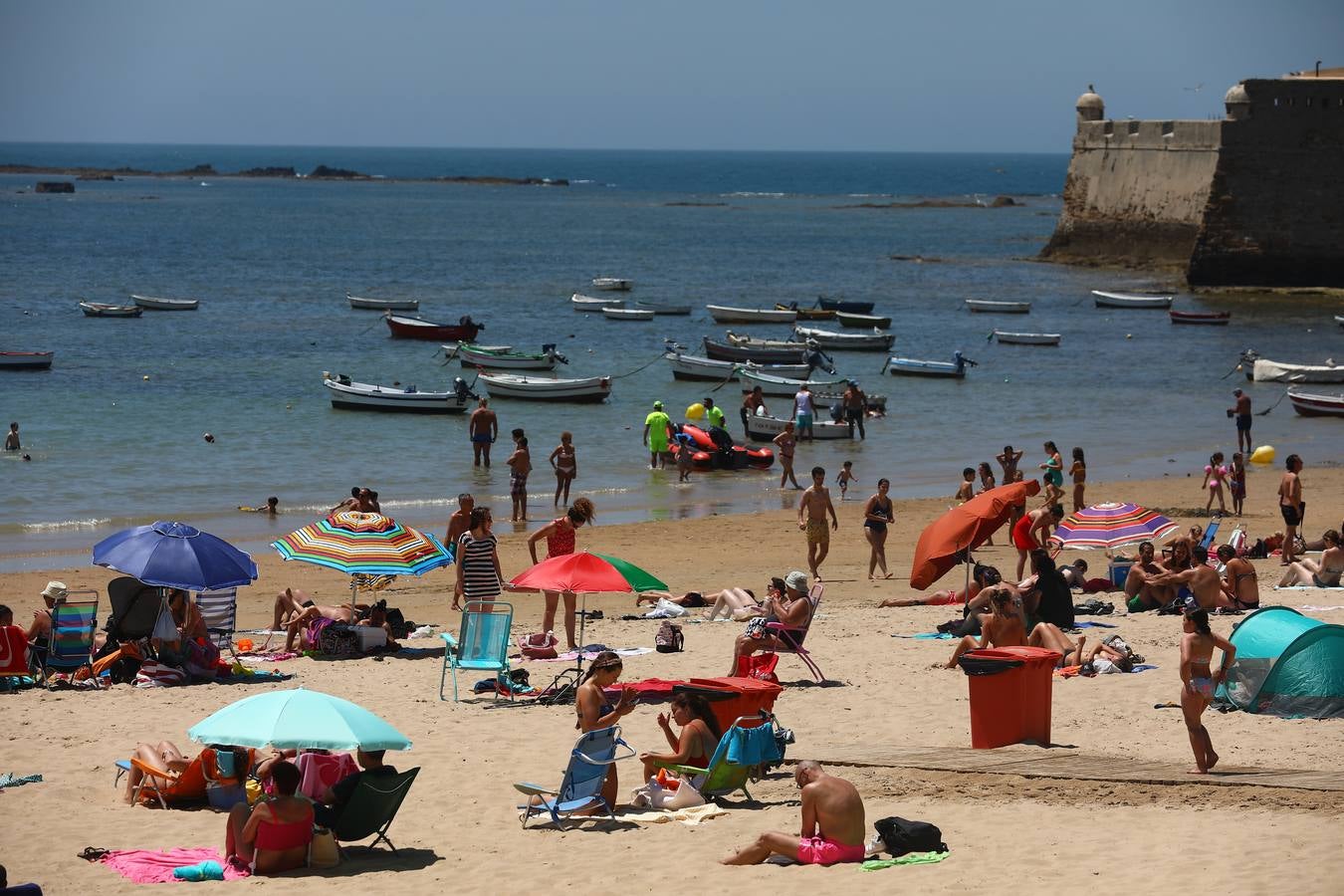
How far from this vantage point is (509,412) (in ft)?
122

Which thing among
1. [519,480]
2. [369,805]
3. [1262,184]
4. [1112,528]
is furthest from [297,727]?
[1262,184]

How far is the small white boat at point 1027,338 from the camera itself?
52.5 meters

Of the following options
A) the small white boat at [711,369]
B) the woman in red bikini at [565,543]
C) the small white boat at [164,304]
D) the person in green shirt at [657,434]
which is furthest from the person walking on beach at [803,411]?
the small white boat at [164,304]

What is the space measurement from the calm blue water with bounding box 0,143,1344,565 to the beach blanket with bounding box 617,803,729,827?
14.8m

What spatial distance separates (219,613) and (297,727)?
5.41m

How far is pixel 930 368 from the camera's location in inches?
1745

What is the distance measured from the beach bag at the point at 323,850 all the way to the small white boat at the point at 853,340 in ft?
139

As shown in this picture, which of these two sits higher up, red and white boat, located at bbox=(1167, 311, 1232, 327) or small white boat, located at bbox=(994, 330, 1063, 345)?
red and white boat, located at bbox=(1167, 311, 1232, 327)

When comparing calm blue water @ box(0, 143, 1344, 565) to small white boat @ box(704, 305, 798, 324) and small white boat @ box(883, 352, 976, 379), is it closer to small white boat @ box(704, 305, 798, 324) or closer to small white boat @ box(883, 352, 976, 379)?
small white boat @ box(883, 352, 976, 379)

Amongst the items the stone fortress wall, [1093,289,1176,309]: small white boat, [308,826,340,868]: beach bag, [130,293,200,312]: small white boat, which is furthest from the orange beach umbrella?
the stone fortress wall

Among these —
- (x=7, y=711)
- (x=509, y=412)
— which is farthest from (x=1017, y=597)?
(x=509, y=412)

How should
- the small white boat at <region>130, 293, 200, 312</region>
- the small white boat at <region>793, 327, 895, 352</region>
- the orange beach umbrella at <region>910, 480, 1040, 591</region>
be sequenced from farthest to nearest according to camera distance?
the small white boat at <region>130, 293, 200, 312</region> < the small white boat at <region>793, 327, 895, 352</region> < the orange beach umbrella at <region>910, 480, 1040, 591</region>

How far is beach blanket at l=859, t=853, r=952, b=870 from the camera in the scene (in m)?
8.77

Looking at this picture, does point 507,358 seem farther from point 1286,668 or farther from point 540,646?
point 1286,668
